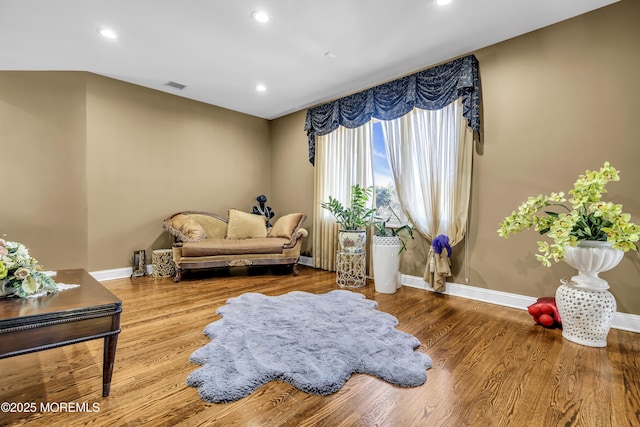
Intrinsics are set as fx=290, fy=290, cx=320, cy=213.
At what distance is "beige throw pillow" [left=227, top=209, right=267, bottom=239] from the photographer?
4.59 meters

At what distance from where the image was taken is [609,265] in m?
2.06

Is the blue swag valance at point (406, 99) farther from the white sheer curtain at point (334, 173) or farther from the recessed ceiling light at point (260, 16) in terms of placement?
the recessed ceiling light at point (260, 16)

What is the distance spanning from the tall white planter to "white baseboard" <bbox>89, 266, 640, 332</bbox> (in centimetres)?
35

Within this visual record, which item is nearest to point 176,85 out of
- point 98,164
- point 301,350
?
point 98,164

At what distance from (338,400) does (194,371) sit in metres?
0.85

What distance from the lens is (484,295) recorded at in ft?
10.1

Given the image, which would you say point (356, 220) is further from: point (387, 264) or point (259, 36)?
point (259, 36)

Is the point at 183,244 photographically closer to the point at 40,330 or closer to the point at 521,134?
the point at 40,330

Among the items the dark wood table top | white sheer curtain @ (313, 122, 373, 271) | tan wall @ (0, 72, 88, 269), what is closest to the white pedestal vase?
white sheer curtain @ (313, 122, 373, 271)

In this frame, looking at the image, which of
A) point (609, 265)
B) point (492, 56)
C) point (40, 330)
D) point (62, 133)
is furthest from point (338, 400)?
point (62, 133)

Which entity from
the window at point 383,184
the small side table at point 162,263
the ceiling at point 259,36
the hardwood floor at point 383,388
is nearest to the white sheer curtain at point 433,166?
the window at point 383,184

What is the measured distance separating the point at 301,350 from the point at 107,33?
3.40 m

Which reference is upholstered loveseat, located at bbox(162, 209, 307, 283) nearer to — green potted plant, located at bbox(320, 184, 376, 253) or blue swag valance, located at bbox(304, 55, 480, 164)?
green potted plant, located at bbox(320, 184, 376, 253)

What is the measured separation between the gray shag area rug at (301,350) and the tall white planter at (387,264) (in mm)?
596
